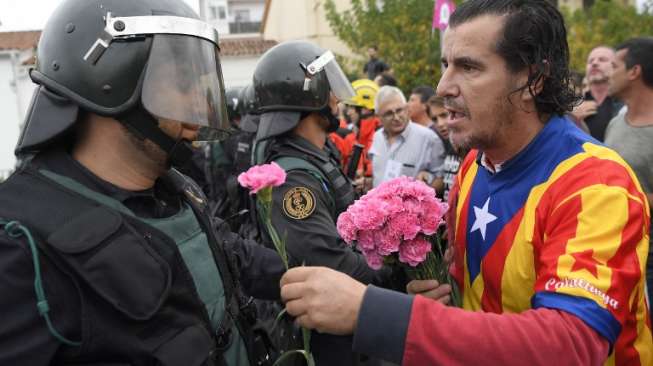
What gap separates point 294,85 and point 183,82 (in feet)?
6.02

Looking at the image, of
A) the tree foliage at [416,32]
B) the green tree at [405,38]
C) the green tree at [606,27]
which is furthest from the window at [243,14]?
the green tree at [606,27]

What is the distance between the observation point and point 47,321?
1.41 metres

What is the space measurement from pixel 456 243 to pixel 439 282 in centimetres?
22

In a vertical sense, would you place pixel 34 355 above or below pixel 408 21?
above

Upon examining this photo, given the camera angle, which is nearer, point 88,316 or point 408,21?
point 88,316

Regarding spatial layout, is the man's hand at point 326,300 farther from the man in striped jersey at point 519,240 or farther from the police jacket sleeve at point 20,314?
the police jacket sleeve at point 20,314

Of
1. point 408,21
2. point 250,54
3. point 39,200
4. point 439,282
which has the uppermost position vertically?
point 39,200

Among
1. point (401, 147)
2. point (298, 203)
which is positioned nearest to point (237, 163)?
point (401, 147)

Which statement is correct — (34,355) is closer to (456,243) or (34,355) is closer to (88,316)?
(88,316)

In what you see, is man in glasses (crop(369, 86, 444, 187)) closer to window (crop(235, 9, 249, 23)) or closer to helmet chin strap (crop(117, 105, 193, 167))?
helmet chin strap (crop(117, 105, 193, 167))

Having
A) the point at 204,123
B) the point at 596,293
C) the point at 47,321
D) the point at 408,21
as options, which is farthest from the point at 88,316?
the point at 408,21

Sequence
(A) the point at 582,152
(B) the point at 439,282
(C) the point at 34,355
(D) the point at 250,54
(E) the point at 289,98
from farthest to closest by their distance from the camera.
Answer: (D) the point at 250,54, (E) the point at 289,98, (B) the point at 439,282, (A) the point at 582,152, (C) the point at 34,355

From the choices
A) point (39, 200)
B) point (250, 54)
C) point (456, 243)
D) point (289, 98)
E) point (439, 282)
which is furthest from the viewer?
point (250, 54)

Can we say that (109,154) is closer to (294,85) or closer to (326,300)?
(326,300)
